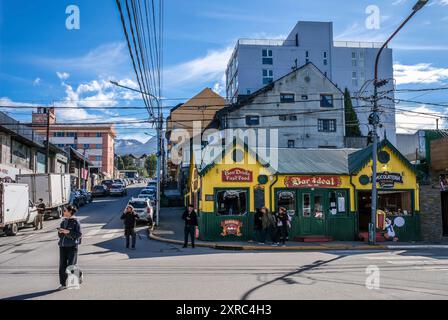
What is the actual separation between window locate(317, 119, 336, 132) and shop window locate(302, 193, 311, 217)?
85.3ft

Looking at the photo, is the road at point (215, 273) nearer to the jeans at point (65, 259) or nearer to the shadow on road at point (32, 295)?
the shadow on road at point (32, 295)

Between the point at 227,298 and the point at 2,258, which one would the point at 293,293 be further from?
the point at 2,258

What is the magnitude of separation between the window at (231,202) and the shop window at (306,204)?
2.77 metres

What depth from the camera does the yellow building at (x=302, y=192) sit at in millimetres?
20125

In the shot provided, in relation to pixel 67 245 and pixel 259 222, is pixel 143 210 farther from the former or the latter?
pixel 67 245

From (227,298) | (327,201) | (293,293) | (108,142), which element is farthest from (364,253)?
(108,142)

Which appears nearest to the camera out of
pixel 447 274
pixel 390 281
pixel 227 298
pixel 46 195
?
pixel 227 298

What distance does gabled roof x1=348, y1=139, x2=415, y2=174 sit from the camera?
21172 millimetres

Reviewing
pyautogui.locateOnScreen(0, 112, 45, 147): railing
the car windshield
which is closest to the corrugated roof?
the car windshield

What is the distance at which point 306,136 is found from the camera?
148ft

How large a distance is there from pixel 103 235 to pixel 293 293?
14.4 meters

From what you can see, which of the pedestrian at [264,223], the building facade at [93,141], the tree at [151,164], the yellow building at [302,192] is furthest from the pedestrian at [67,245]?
the tree at [151,164]

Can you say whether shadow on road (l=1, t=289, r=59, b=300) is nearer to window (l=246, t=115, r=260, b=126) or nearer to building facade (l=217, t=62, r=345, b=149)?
building facade (l=217, t=62, r=345, b=149)
